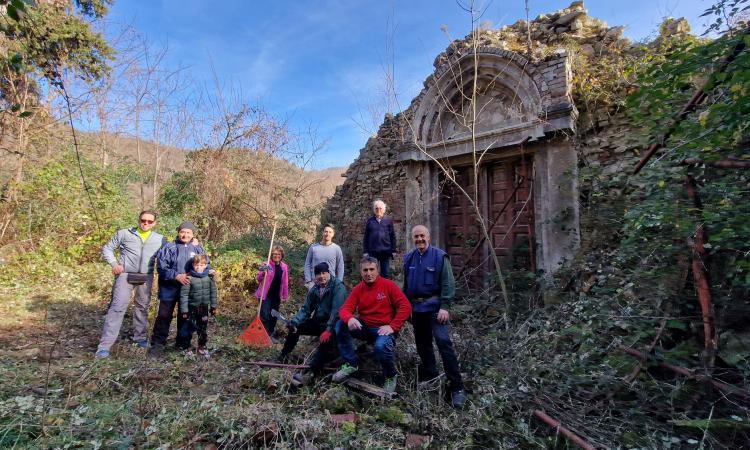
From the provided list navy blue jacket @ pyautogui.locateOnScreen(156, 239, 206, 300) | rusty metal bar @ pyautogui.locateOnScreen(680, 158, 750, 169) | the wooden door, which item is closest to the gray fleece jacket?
navy blue jacket @ pyautogui.locateOnScreen(156, 239, 206, 300)

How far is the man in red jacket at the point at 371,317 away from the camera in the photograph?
3453 millimetres

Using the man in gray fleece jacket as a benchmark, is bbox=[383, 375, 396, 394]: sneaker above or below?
below

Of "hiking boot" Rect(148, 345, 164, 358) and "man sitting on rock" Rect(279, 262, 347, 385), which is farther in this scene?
"hiking boot" Rect(148, 345, 164, 358)

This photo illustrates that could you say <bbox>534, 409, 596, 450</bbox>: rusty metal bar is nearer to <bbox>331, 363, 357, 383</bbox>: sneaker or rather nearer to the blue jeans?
the blue jeans

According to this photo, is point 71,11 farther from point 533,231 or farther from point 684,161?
point 684,161

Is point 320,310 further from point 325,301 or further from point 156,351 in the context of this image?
point 156,351

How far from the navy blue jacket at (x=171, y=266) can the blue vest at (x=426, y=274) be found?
273 centimetres

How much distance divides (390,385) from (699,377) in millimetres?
2270

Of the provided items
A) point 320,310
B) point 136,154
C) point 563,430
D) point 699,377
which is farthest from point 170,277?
point 136,154

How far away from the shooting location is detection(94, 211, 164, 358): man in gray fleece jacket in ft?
14.0

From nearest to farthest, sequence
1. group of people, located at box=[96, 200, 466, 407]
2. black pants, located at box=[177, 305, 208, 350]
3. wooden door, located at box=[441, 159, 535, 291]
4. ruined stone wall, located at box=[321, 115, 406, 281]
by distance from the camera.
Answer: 1. group of people, located at box=[96, 200, 466, 407]
2. black pants, located at box=[177, 305, 208, 350]
3. wooden door, located at box=[441, 159, 535, 291]
4. ruined stone wall, located at box=[321, 115, 406, 281]

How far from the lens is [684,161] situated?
2.82 metres

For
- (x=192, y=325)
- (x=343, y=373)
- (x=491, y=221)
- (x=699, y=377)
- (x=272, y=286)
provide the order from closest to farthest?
(x=699, y=377)
(x=343, y=373)
(x=192, y=325)
(x=272, y=286)
(x=491, y=221)

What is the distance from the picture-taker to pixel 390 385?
3.33 metres
